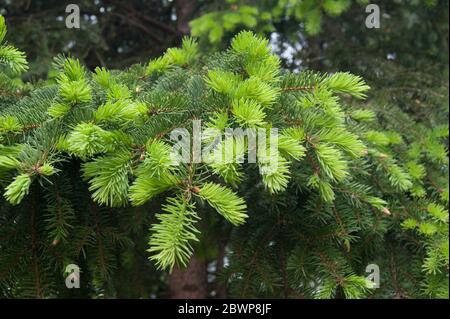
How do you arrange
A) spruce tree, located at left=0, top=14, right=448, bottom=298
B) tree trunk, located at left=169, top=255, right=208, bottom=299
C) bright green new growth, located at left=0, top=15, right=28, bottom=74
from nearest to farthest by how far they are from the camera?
spruce tree, located at left=0, top=14, right=448, bottom=298, bright green new growth, located at left=0, top=15, right=28, bottom=74, tree trunk, located at left=169, top=255, right=208, bottom=299

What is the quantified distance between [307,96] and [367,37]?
7.32 ft

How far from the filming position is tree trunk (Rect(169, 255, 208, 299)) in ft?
11.9

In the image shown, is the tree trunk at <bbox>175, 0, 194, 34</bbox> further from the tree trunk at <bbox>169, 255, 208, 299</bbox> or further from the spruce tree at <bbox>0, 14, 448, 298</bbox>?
the spruce tree at <bbox>0, 14, 448, 298</bbox>

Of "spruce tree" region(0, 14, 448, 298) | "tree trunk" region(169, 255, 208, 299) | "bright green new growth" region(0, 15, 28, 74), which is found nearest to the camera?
"spruce tree" region(0, 14, 448, 298)

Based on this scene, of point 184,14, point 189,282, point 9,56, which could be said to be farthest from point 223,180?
point 184,14

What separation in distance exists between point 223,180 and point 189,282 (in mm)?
2191

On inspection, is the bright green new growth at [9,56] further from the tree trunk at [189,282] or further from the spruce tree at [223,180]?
the tree trunk at [189,282]

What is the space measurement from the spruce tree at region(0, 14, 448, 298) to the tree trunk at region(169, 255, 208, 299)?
135 cm

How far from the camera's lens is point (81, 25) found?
317 centimetres

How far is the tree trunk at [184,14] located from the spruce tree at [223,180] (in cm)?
195

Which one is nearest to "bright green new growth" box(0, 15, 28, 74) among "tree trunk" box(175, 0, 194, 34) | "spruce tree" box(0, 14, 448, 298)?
"spruce tree" box(0, 14, 448, 298)

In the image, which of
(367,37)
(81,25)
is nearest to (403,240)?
(367,37)

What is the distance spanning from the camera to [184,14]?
374 cm
